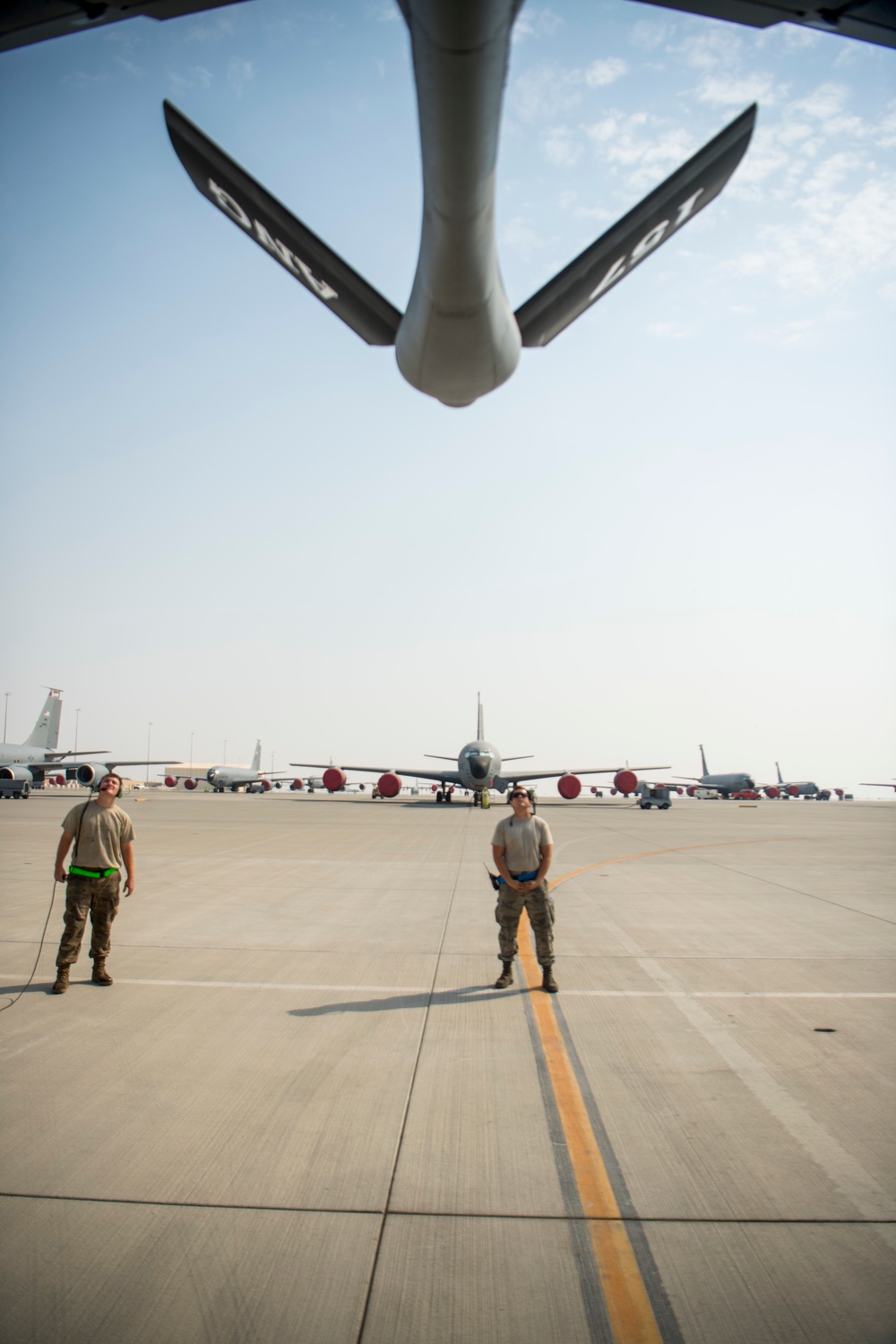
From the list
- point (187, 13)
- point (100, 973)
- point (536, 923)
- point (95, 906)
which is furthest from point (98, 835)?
point (187, 13)

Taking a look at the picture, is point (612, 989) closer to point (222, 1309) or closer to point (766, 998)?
point (766, 998)

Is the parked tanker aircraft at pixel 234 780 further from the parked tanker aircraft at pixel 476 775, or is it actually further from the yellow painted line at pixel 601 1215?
the yellow painted line at pixel 601 1215

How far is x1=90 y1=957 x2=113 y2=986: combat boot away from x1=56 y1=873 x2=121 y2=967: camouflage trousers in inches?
1.4

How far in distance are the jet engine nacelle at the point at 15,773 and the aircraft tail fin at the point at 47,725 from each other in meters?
8.61

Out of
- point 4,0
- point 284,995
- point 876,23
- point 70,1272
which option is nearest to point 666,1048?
point 284,995

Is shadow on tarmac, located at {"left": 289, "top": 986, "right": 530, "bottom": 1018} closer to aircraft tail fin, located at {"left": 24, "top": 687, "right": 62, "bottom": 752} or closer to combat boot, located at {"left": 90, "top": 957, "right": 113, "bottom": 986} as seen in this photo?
combat boot, located at {"left": 90, "top": 957, "right": 113, "bottom": 986}

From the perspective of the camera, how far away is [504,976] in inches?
259

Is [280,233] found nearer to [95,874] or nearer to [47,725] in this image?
[95,874]

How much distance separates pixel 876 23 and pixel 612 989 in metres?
6.41

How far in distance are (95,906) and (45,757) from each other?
154 ft

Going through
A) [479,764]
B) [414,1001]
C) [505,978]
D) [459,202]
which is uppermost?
[479,764]

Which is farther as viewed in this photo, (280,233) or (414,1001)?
(414,1001)

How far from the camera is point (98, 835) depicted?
21.8 feet

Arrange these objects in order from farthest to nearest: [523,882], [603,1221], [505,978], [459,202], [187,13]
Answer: [523,882], [505,978], [603,1221], [187,13], [459,202]
